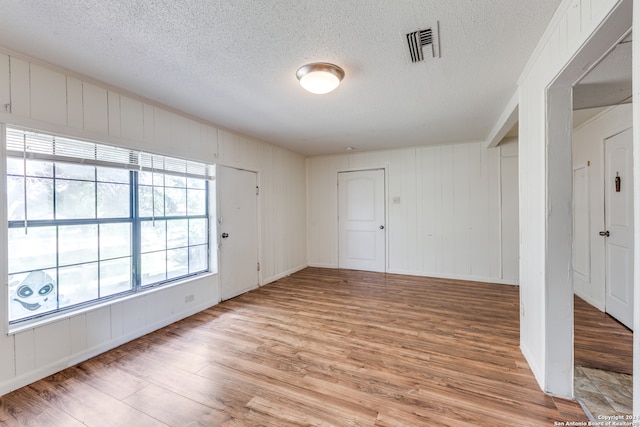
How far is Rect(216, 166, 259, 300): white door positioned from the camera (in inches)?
142

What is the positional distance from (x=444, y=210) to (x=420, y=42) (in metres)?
3.47

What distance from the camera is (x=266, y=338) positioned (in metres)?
2.54

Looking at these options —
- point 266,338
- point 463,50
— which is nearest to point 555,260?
point 463,50

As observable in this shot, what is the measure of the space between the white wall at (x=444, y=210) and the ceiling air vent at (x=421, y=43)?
3080mm

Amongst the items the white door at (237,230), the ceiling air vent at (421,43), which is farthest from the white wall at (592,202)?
the white door at (237,230)

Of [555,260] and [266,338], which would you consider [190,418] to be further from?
[555,260]

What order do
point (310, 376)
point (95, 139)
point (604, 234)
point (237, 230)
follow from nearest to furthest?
point (310, 376), point (95, 139), point (604, 234), point (237, 230)

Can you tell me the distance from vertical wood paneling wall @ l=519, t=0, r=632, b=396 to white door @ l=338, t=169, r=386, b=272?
2.98 m

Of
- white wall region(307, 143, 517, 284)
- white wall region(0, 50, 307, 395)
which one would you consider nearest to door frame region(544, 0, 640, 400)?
white wall region(307, 143, 517, 284)

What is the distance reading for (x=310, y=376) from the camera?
1.95 meters

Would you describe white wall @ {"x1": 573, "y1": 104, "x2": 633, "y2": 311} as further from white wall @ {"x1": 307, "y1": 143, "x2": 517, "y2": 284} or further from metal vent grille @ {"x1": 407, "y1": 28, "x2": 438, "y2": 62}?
metal vent grille @ {"x1": 407, "y1": 28, "x2": 438, "y2": 62}

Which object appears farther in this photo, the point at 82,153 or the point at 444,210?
the point at 444,210

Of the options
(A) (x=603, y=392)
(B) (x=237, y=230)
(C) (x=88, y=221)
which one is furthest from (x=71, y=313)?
(A) (x=603, y=392)

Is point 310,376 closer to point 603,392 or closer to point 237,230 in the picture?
point 603,392
